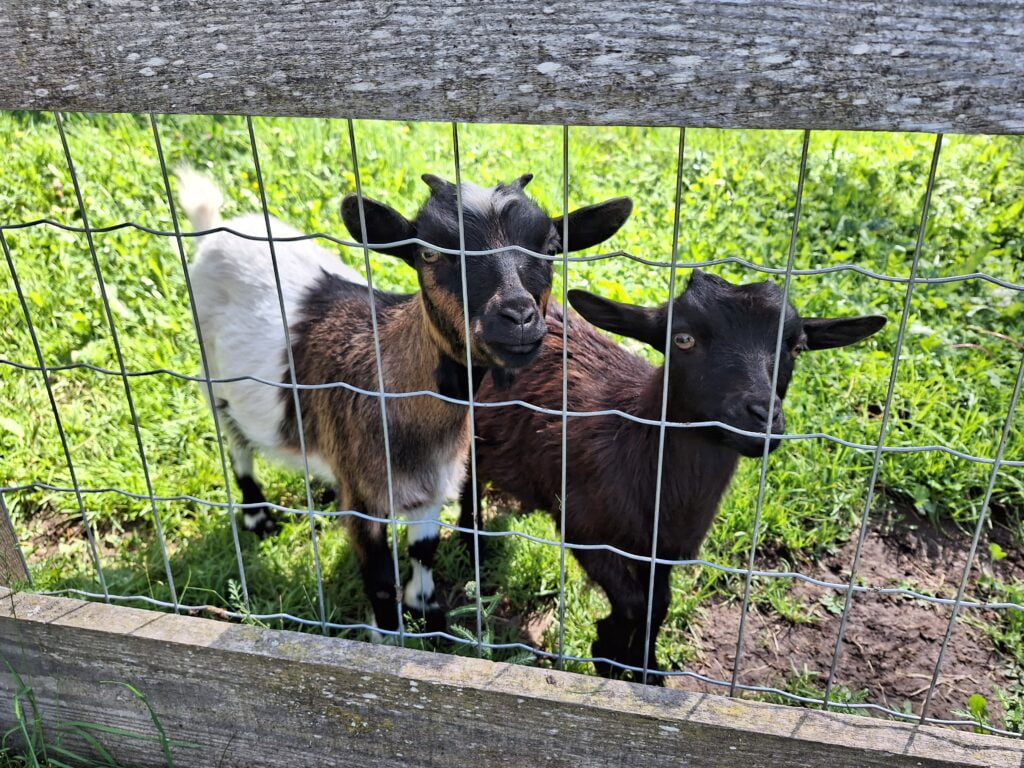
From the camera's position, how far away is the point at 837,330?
2.72 metres

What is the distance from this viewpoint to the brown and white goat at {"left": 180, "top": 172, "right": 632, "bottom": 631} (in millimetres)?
2508

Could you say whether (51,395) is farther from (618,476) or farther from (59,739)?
(618,476)

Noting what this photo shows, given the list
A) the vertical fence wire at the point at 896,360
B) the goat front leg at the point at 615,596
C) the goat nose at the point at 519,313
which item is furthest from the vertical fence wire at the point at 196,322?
the vertical fence wire at the point at 896,360

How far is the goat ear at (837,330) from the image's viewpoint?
2.67 metres

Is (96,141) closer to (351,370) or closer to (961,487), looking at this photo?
(351,370)

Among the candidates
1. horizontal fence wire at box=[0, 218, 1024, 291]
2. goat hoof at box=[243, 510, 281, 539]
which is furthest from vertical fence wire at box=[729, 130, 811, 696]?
goat hoof at box=[243, 510, 281, 539]

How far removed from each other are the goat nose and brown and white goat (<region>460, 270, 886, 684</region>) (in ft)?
0.95

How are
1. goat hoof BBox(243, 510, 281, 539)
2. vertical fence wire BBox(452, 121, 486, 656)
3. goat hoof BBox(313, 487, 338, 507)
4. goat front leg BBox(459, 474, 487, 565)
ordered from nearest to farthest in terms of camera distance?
vertical fence wire BBox(452, 121, 486, 656) → goat front leg BBox(459, 474, 487, 565) → goat hoof BBox(243, 510, 281, 539) → goat hoof BBox(313, 487, 338, 507)

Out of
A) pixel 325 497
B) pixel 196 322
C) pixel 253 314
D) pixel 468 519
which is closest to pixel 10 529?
pixel 196 322

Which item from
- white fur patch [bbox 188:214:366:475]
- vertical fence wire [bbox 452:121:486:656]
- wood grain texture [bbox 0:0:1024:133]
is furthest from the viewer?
white fur patch [bbox 188:214:366:475]

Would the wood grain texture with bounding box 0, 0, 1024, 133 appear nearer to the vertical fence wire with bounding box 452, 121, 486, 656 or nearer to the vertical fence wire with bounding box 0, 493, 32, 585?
the vertical fence wire with bounding box 452, 121, 486, 656

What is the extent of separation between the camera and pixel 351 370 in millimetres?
3170

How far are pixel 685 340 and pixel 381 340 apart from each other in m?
1.08

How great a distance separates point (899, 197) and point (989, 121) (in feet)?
13.4
